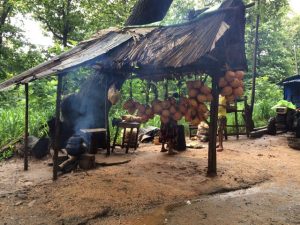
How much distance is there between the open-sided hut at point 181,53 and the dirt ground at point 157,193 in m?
0.87

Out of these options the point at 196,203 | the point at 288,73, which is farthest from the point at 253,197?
the point at 288,73

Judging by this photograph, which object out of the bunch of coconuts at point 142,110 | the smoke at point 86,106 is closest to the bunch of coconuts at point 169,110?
the bunch of coconuts at point 142,110

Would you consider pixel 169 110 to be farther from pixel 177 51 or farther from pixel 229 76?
pixel 229 76

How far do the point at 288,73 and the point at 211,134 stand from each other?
19530mm

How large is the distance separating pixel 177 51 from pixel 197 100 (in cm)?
104

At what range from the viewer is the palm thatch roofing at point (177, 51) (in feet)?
19.0

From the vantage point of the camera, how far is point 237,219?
4656 mm

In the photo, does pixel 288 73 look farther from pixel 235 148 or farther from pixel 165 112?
pixel 165 112

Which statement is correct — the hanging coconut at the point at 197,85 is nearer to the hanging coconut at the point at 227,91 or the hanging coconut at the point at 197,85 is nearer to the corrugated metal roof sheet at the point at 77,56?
the hanging coconut at the point at 227,91

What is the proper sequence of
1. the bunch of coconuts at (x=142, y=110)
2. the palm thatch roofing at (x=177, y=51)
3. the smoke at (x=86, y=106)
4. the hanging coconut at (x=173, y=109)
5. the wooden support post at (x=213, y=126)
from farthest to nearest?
the smoke at (x=86, y=106) → the wooden support post at (x=213, y=126) → the bunch of coconuts at (x=142, y=110) → the hanging coconut at (x=173, y=109) → the palm thatch roofing at (x=177, y=51)

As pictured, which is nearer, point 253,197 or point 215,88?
point 253,197

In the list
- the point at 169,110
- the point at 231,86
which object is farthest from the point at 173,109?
the point at 231,86

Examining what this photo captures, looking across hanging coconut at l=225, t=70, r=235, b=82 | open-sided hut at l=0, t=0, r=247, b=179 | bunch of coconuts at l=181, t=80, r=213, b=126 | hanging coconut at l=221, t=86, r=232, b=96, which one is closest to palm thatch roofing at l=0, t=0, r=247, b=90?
open-sided hut at l=0, t=0, r=247, b=179

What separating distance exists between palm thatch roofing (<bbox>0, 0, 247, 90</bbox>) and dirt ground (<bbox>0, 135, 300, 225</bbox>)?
2153mm
